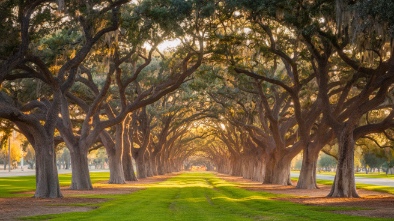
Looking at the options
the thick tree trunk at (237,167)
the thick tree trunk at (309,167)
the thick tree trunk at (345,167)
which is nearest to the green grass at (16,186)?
the thick tree trunk at (345,167)

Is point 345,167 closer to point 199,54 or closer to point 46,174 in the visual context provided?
point 199,54

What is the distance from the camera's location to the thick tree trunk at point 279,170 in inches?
1921

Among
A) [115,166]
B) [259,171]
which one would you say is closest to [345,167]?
[115,166]

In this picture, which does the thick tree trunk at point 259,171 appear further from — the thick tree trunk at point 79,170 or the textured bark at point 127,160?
the thick tree trunk at point 79,170

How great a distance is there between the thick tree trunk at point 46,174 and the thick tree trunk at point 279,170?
24.0m

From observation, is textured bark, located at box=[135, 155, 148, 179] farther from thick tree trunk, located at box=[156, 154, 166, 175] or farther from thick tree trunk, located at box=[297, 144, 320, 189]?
thick tree trunk, located at box=[297, 144, 320, 189]

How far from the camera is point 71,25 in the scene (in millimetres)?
26578

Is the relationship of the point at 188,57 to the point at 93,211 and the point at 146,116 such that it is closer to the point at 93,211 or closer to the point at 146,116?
the point at 93,211

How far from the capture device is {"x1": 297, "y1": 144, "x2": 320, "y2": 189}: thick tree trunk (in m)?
39.6

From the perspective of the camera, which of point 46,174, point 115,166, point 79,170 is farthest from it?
point 115,166

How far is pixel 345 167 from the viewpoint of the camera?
98.0 ft

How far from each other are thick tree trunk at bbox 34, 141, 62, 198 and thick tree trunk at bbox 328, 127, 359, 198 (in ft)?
49.1

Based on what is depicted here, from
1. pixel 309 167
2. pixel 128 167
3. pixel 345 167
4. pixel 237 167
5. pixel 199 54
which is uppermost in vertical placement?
pixel 199 54

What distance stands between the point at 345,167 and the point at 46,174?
15.9 meters
